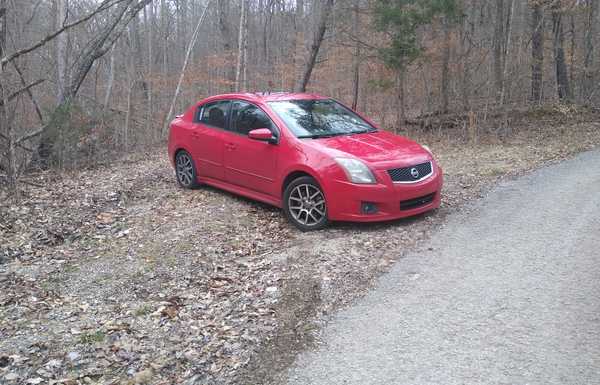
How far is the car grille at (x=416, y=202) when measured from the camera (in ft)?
23.0

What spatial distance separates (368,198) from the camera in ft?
22.2

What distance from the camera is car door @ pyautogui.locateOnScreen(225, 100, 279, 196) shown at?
7.72 m

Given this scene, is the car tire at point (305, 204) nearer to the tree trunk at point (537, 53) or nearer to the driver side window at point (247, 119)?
the driver side window at point (247, 119)

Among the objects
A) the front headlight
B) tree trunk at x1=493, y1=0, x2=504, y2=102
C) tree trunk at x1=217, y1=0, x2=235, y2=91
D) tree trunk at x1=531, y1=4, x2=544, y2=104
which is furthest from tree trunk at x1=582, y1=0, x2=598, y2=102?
tree trunk at x1=217, y1=0, x2=235, y2=91

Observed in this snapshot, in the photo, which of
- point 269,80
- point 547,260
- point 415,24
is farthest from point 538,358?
point 269,80

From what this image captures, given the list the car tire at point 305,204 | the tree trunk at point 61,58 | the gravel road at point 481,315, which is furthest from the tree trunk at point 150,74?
the gravel road at point 481,315

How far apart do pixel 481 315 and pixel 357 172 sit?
2.56 m

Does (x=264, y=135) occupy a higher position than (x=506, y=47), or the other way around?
(x=506, y=47)

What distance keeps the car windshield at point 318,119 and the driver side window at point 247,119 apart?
0.66ft

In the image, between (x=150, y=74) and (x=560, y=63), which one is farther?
(x=150, y=74)

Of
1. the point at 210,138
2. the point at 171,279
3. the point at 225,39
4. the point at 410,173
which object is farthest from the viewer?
the point at 225,39

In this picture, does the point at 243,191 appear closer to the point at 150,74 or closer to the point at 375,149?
the point at 375,149

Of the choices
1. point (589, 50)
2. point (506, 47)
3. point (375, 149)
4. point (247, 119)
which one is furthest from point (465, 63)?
point (375, 149)

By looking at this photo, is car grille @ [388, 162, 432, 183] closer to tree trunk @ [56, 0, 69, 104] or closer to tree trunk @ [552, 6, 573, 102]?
tree trunk @ [56, 0, 69, 104]
